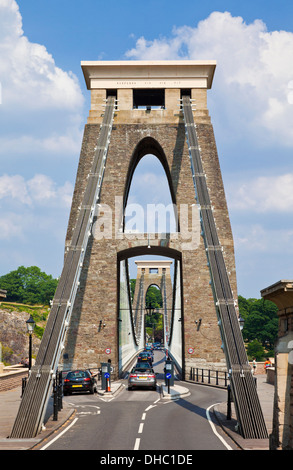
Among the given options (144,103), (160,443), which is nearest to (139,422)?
(160,443)

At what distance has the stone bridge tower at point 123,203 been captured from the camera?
39.0m

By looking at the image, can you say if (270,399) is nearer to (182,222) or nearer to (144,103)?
(182,222)

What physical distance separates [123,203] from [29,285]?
129 m

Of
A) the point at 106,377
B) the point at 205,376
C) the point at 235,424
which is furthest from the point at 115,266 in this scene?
the point at 235,424

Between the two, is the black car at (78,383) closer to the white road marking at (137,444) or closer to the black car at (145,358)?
the white road marking at (137,444)

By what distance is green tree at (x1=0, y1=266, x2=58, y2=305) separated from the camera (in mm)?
158500

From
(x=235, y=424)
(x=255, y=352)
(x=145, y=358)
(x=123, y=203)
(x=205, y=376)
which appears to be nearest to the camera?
(x=235, y=424)

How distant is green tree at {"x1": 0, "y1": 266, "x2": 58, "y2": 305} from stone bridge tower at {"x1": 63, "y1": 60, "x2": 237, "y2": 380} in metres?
119

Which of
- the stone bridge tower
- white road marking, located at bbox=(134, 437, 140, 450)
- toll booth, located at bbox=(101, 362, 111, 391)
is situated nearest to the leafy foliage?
the stone bridge tower

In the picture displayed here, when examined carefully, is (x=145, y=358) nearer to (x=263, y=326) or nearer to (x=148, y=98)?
(x=148, y=98)

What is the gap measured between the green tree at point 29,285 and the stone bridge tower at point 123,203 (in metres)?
119

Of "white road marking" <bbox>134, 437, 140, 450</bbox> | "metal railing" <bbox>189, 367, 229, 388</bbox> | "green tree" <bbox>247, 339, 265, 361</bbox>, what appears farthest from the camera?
"green tree" <bbox>247, 339, 265, 361</bbox>

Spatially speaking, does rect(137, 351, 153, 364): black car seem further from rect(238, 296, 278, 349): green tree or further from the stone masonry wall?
rect(238, 296, 278, 349): green tree

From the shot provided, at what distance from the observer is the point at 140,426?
16766 millimetres
